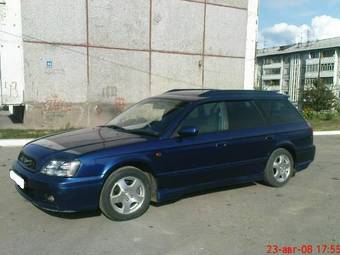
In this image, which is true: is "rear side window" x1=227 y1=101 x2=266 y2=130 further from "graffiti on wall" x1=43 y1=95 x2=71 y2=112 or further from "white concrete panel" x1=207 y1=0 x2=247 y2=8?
"white concrete panel" x1=207 y1=0 x2=247 y2=8

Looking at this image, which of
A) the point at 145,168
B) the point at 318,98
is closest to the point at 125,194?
the point at 145,168

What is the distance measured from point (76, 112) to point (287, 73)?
3457 inches

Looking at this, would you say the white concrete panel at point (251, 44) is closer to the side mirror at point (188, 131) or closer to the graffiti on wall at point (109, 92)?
the graffiti on wall at point (109, 92)

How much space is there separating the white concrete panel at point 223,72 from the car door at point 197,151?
35.8 feet

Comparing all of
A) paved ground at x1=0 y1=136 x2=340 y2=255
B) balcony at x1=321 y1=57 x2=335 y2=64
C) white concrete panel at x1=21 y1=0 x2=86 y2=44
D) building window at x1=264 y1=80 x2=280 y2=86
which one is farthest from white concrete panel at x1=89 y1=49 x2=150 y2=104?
building window at x1=264 y1=80 x2=280 y2=86

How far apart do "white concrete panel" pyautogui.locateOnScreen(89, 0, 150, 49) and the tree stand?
14296 mm

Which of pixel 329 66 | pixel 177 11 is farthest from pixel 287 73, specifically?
pixel 177 11

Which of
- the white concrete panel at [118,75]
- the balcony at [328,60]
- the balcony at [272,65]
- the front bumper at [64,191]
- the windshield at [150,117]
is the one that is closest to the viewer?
the front bumper at [64,191]

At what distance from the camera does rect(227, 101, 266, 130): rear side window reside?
17.5 ft

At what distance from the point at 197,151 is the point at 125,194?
1136mm

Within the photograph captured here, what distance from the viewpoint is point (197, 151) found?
4.78 meters

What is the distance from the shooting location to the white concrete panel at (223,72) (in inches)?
628

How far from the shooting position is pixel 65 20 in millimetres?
12898
